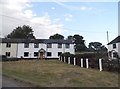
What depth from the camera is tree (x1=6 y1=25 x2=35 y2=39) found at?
10532 centimetres

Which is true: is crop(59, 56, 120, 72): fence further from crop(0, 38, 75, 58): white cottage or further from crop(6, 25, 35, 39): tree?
crop(6, 25, 35, 39): tree

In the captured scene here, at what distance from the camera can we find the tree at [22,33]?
105319 millimetres

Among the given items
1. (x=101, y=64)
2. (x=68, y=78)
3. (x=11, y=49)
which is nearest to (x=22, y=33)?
(x=11, y=49)

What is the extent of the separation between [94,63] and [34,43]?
47.5 m

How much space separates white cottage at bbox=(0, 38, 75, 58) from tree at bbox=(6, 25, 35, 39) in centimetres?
3377

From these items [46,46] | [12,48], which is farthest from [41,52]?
[12,48]

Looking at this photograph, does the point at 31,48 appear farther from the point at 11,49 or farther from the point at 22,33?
the point at 22,33

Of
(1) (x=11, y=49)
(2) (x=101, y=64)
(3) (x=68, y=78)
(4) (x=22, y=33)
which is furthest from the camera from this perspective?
(4) (x=22, y=33)

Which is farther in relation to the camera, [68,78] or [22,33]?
[22,33]

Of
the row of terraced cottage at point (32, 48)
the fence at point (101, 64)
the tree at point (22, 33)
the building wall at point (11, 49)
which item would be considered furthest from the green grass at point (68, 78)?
the tree at point (22, 33)

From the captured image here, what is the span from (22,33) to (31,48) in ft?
124

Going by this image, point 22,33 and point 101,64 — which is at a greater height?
point 22,33

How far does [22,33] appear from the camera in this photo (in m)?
107

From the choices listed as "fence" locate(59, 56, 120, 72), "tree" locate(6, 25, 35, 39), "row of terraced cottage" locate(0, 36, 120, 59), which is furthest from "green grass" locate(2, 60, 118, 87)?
"tree" locate(6, 25, 35, 39)
